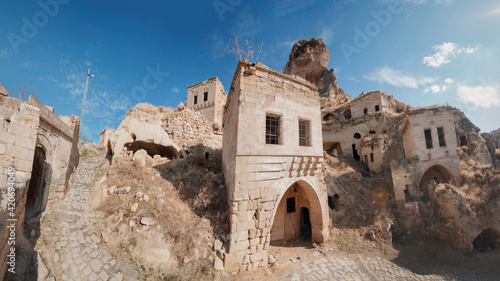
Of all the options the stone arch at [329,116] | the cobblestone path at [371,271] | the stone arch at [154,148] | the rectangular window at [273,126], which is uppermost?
the stone arch at [329,116]

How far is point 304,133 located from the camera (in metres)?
9.59

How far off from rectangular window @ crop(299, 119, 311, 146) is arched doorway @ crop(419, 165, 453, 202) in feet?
41.8

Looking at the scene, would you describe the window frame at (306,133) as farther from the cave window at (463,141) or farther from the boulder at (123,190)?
the cave window at (463,141)

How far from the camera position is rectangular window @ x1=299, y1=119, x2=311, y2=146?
368 inches

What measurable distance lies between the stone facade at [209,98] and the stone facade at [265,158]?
594 inches

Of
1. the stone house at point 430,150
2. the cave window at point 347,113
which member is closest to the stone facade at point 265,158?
Result: the stone house at point 430,150

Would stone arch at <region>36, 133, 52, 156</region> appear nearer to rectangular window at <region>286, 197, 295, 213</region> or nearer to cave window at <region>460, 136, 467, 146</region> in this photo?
rectangular window at <region>286, 197, 295, 213</region>

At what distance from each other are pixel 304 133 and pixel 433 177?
14720 millimetres

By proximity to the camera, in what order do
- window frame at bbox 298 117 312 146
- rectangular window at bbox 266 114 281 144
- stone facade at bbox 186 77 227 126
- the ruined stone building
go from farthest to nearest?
1. stone facade at bbox 186 77 227 126
2. window frame at bbox 298 117 312 146
3. rectangular window at bbox 266 114 281 144
4. the ruined stone building

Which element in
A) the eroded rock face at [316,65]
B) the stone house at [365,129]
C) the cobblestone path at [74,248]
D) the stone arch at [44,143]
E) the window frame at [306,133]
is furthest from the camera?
the eroded rock face at [316,65]

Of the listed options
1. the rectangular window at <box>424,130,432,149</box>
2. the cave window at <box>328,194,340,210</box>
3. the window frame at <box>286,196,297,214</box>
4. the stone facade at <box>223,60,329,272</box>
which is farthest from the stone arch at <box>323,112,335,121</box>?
the window frame at <box>286,196,297,214</box>

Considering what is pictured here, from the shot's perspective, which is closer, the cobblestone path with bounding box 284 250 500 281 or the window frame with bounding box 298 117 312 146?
the cobblestone path with bounding box 284 250 500 281

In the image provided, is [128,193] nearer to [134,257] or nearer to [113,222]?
[113,222]

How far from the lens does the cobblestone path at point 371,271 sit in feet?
24.4
